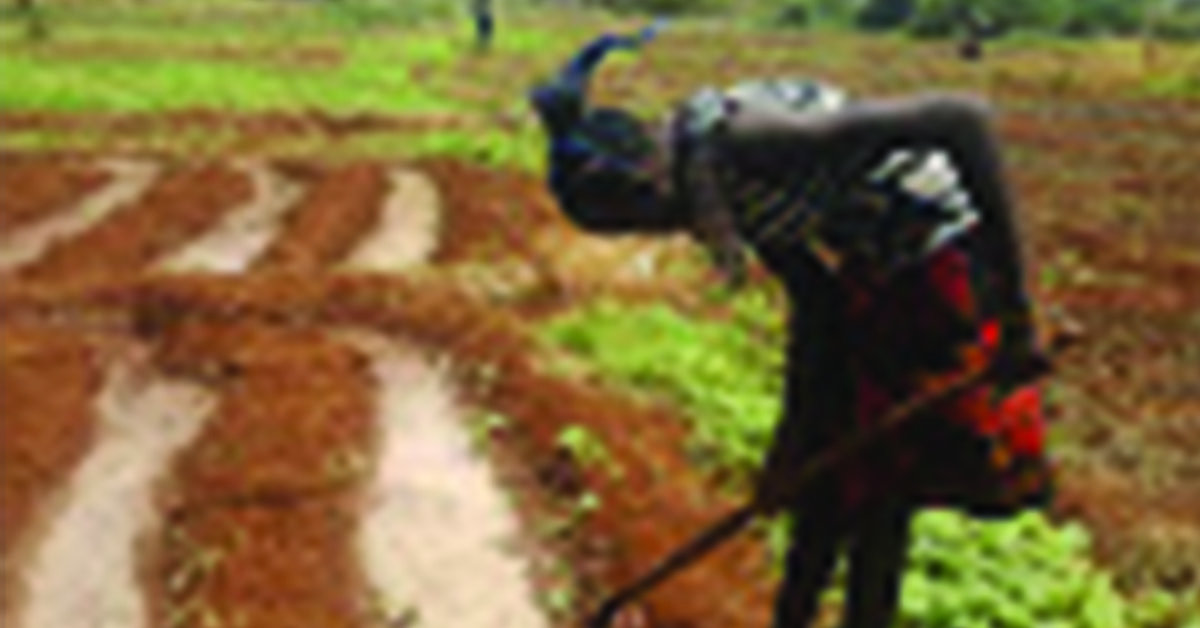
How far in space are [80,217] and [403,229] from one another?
348 cm

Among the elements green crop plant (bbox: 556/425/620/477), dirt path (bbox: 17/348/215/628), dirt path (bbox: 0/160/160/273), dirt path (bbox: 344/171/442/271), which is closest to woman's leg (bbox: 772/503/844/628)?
green crop plant (bbox: 556/425/620/477)


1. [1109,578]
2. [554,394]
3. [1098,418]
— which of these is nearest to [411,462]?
[554,394]

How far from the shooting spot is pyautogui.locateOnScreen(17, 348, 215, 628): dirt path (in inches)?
263

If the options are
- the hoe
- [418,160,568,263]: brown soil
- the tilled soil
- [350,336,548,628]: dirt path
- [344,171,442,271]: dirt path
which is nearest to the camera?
the hoe

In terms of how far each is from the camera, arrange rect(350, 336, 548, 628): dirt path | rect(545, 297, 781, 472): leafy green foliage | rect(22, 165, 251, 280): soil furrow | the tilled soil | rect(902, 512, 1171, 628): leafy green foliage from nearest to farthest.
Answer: rect(902, 512, 1171, 628): leafy green foliage < rect(350, 336, 548, 628): dirt path < the tilled soil < rect(545, 297, 781, 472): leafy green foliage < rect(22, 165, 251, 280): soil furrow

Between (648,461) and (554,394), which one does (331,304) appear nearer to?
(554,394)

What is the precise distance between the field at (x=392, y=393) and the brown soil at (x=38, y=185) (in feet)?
0.19

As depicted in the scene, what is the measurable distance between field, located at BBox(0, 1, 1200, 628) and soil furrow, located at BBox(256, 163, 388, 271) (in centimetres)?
5

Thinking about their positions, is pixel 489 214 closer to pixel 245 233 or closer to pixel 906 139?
pixel 245 233

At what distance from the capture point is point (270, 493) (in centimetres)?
746

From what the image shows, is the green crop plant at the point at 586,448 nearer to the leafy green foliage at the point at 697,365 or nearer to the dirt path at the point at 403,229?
the leafy green foliage at the point at 697,365

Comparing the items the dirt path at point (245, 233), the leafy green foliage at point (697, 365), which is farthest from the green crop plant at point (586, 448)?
the dirt path at point (245, 233)

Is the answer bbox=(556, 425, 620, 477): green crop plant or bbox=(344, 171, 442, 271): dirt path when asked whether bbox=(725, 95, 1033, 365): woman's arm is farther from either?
bbox=(344, 171, 442, 271): dirt path

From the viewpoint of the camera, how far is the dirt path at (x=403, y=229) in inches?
575
